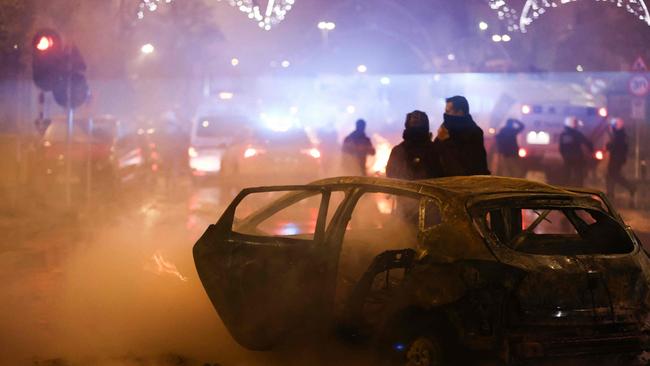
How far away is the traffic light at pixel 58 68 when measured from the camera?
1505 centimetres

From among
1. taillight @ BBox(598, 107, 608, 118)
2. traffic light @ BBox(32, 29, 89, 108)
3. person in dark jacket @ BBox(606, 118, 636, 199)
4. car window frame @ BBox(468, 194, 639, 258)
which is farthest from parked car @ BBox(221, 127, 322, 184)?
car window frame @ BBox(468, 194, 639, 258)

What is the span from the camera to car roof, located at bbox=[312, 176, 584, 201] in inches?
198

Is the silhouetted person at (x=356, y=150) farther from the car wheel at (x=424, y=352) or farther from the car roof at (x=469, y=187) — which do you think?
the car wheel at (x=424, y=352)

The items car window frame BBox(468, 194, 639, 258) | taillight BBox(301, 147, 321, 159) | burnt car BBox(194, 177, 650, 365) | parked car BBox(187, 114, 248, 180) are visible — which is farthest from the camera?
parked car BBox(187, 114, 248, 180)

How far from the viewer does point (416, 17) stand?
6488cm

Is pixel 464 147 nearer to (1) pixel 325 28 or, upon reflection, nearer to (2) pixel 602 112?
(2) pixel 602 112

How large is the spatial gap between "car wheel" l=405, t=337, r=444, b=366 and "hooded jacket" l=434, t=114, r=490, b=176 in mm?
3626

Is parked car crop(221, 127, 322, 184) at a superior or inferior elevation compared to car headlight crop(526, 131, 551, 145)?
inferior

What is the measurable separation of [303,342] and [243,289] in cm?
51

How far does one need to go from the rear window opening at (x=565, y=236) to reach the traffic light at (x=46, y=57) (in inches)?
430

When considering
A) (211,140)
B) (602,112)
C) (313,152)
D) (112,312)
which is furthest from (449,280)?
(602,112)

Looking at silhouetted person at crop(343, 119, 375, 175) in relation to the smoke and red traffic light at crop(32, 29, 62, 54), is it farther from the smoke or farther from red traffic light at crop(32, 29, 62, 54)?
the smoke

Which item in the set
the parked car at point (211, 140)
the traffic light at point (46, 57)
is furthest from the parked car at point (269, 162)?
the traffic light at point (46, 57)

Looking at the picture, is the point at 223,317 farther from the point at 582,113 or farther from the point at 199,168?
the point at 582,113
